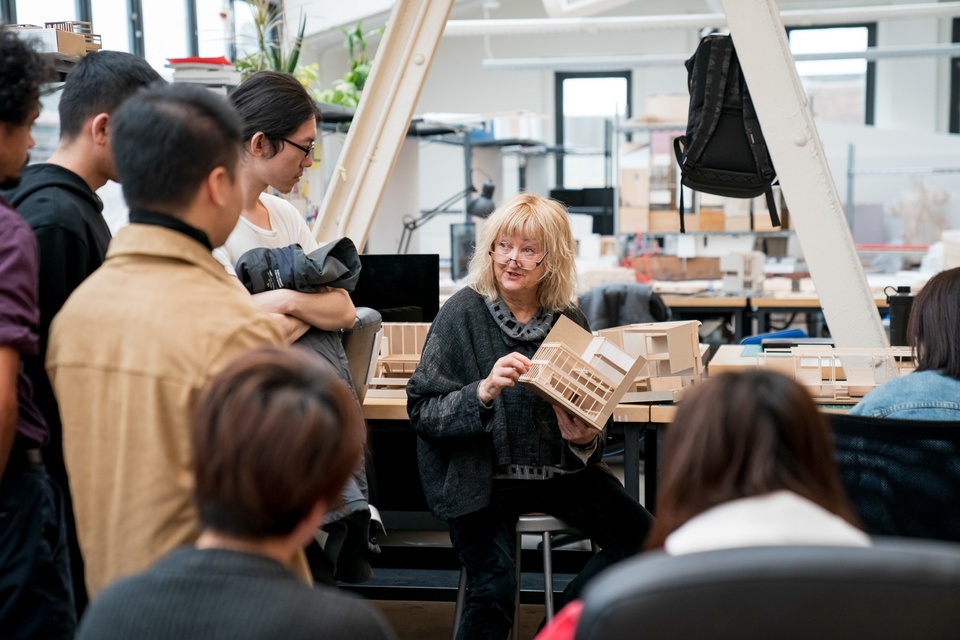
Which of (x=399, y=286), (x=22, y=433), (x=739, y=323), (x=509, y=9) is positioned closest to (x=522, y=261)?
(x=399, y=286)

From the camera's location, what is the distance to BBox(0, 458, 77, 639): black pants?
1438mm

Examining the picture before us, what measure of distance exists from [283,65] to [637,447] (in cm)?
283

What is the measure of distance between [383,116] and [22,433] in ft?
6.92

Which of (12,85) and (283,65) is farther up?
(283,65)

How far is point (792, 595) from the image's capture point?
2.89ft

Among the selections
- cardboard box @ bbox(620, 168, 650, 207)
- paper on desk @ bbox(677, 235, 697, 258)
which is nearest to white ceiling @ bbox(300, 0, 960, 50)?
cardboard box @ bbox(620, 168, 650, 207)

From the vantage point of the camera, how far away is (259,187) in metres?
2.25

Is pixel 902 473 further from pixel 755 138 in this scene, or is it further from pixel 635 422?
pixel 755 138

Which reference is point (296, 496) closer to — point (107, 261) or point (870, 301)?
point (107, 261)

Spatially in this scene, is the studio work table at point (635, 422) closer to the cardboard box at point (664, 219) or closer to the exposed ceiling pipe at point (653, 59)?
the cardboard box at point (664, 219)

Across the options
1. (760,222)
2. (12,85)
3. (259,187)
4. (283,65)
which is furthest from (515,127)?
(12,85)

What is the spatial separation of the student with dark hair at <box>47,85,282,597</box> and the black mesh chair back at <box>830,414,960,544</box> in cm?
105

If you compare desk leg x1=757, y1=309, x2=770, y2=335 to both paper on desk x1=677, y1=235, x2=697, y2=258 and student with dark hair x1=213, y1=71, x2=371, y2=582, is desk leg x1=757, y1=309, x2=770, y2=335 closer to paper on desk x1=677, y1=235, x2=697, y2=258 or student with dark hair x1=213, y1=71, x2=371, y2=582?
paper on desk x1=677, y1=235, x2=697, y2=258

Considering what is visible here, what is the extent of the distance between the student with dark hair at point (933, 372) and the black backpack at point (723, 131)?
1386 millimetres
